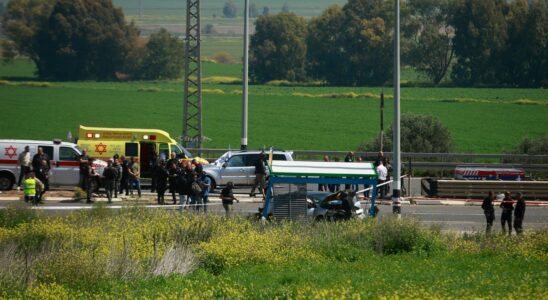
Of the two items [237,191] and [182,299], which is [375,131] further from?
[182,299]

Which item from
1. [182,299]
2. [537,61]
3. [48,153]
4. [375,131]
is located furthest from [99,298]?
[537,61]

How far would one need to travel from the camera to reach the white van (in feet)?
113

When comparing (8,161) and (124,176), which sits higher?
(8,161)

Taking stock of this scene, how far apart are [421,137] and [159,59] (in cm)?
6476

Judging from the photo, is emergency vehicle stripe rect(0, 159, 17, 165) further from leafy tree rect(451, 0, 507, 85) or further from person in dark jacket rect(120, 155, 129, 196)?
leafy tree rect(451, 0, 507, 85)

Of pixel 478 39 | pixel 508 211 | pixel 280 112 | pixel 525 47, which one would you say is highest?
pixel 478 39

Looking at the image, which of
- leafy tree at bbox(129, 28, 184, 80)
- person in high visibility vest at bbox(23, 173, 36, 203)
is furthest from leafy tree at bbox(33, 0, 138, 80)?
person in high visibility vest at bbox(23, 173, 36, 203)

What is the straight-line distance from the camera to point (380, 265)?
2066cm

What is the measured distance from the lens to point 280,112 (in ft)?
287

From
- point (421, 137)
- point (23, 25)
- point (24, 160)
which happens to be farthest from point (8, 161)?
point (23, 25)

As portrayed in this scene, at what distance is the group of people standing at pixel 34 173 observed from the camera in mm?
29016

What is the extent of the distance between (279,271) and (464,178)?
67.1 feet

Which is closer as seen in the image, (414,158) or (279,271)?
(279,271)

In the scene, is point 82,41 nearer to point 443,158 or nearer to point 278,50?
point 278,50
